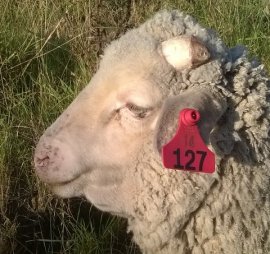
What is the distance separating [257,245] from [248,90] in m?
0.57

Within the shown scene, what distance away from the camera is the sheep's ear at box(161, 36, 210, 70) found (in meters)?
2.28

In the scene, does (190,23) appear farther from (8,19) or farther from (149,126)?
(8,19)

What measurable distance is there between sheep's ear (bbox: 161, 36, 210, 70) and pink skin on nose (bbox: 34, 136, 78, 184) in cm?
51

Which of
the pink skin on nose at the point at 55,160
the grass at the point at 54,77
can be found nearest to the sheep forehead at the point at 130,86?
the pink skin on nose at the point at 55,160

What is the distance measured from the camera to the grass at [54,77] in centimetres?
343

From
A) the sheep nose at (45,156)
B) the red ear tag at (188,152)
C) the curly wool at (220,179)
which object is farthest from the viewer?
the sheep nose at (45,156)

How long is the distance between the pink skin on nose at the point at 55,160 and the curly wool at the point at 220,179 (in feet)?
0.87

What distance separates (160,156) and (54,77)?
225 centimetres

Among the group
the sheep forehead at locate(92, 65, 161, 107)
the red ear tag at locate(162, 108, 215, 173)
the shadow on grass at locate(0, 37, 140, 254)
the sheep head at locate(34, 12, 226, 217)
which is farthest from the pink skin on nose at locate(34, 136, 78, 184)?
the shadow on grass at locate(0, 37, 140, 254)

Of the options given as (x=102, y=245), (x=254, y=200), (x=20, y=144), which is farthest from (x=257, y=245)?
(x=20, y=144)

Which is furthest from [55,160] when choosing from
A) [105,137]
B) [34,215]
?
[34,215]

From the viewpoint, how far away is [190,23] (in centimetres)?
248

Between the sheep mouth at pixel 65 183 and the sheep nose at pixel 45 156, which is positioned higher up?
the sheep nose at pixel 45 156

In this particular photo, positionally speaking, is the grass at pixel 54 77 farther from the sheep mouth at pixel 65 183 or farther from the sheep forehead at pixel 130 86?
the sheep forehead at pixel 130 86
